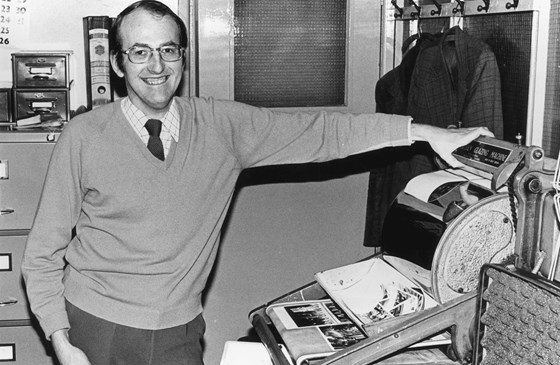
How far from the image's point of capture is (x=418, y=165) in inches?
130

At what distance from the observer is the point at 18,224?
3316mm

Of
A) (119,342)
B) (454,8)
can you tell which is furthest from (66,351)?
(454,8)

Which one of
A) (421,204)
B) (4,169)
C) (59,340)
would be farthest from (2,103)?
(421,204)

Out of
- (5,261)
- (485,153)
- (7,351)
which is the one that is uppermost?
(485,153)

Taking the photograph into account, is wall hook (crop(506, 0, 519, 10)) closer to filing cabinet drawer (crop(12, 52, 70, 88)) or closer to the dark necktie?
the dark necktie

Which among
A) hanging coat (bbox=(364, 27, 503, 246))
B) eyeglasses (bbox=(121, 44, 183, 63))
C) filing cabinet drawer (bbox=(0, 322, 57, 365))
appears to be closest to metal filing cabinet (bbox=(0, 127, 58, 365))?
filing cabinet drawer (bbox=(0, 322, 57, 365))

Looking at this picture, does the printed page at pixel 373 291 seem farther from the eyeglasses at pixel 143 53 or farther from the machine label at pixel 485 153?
the eyeglasses at pixel 143 53

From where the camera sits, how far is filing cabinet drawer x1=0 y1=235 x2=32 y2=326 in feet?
A: 10.9

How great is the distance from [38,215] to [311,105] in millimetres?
1751

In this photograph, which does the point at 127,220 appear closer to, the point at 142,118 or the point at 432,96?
the point at 142,118

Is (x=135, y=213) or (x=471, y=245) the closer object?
(x=471, y=245)

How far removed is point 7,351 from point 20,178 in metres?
0.71

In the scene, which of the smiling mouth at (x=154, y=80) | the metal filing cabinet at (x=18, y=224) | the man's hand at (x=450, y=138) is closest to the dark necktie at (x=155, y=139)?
the smiling mouth at (x=154, y=80)

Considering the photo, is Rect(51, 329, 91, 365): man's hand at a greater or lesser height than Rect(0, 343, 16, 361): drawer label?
greater
